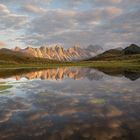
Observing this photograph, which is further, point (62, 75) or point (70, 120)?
point (62, 75)

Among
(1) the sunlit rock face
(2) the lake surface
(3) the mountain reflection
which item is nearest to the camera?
(2) the lake surface

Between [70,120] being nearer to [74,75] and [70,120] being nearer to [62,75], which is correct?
[74,75]

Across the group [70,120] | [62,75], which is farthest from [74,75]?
[70,120]

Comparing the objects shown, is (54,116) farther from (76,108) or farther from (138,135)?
(138,135)

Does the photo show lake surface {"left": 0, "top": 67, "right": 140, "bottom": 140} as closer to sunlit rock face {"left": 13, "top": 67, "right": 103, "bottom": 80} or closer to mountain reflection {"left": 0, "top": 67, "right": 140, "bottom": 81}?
mountain reflection {"left": 0, "top": 67, "right": 140, "bottom": 81}

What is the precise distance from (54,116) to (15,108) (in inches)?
217

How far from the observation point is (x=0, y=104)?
25172 mm

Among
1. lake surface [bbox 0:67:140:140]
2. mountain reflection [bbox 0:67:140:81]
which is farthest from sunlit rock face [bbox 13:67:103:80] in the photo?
lake surface [bbox 0:67:140:140]

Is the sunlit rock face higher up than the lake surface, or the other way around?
the lake surface

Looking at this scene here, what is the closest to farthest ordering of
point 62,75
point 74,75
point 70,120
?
point 70,120, point 74,75, point 62,75

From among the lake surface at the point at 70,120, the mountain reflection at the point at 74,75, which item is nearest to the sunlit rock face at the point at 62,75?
the mountain reflection at the point at 74,75

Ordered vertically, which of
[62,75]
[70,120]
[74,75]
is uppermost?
[70,120]

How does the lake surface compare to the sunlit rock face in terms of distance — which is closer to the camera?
the lake surface

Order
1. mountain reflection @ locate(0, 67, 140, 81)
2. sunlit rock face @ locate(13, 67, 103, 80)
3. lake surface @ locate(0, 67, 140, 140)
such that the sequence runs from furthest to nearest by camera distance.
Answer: sunlit rock face @ locate(13, 67, 103, 80) < mountain reflection @ locate(0, 67, 140, 81) < lake surface @ locate(0, 67, 140, 140)
